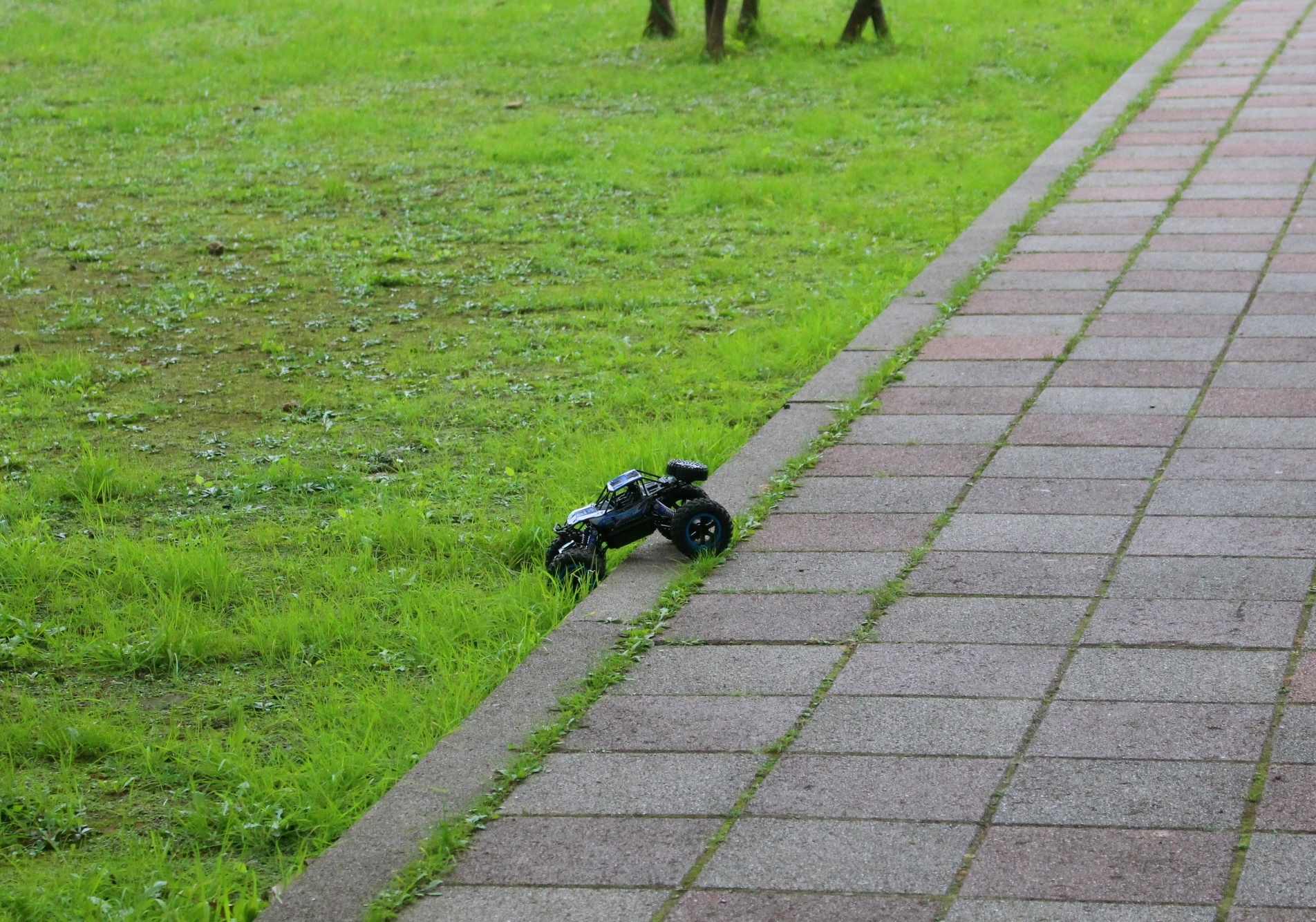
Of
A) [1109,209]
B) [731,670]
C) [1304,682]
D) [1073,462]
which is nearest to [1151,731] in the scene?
[1304,682]

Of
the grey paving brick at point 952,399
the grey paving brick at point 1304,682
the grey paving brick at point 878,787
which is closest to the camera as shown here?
the grey paving brick at point 878,787

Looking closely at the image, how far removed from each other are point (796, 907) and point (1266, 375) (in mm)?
3704

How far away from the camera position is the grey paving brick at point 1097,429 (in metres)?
5.18

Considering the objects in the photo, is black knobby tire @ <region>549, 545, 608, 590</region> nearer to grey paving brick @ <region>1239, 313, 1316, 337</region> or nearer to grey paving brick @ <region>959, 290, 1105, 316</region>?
grey paving brick @ <region>959, 290, 1105, 316</region>

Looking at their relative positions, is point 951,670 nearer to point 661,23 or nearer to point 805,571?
point 805,571

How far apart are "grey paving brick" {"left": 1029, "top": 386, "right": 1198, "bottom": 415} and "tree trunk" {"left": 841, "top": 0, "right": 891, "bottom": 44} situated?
8.14 metres

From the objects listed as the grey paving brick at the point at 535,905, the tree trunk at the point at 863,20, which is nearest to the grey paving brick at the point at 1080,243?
the grey paving brick at the point at 535,905

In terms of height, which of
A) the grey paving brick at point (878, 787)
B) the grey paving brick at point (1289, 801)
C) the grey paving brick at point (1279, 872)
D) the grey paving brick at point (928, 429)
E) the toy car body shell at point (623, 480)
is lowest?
the grey paving brick at point (928, 429)

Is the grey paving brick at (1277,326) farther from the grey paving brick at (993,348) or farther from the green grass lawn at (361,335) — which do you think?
the green grass lawn at (361,335)

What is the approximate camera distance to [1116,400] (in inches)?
219

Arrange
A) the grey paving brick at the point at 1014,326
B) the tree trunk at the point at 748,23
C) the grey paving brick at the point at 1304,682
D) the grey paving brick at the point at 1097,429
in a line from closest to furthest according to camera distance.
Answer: the grey paving brick at the point at 1304,682 < the grey paving brick at the point at 1097,429 < the grey paving brick at the point at 1014,326 < the tree trunk at the point at 748,23

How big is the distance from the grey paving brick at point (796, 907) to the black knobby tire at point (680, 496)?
5.40 feet

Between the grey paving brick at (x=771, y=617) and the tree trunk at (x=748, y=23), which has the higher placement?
the tree trunk at (x=748, y=23)

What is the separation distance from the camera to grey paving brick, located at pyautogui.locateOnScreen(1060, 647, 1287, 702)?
351 cm
